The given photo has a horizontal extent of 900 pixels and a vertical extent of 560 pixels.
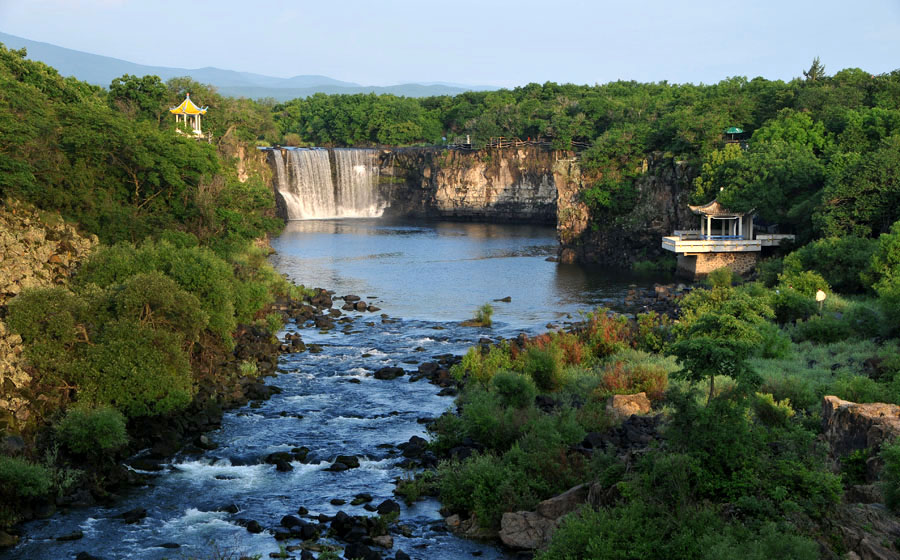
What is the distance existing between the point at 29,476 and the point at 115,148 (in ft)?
76.2

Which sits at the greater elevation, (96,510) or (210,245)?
(210,245)

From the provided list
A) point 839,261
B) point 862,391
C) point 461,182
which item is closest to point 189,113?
point 461,182

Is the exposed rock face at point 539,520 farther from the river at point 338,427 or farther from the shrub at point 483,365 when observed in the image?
the shrub at point 483,365

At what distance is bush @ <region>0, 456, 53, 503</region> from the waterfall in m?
79.4

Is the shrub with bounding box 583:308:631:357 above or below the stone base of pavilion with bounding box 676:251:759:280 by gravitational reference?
below

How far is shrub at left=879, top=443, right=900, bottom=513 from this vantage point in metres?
16.3

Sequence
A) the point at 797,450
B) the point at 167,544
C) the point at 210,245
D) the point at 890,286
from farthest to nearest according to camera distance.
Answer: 1. the point at 210,245
2. the point at 890,286
3. the point at 167,544
4. the point at 797,450

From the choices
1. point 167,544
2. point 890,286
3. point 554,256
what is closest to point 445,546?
point 167,544

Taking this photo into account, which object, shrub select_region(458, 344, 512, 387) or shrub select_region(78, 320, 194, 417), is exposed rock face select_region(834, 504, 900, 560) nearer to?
shrub select_region(458, 344, 512, 387)

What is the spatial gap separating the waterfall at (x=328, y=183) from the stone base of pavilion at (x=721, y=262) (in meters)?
55.1

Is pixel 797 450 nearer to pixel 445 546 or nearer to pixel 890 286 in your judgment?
pixel 445 546

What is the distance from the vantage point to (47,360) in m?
26.0

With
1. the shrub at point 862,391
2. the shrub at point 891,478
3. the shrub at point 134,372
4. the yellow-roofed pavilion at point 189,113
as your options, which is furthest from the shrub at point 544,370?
the yellow-roofed pavilion at point 189,113

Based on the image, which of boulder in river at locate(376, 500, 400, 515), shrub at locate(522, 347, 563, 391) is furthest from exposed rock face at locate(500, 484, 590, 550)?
shrub at locate(522, 347, 563, 391)
